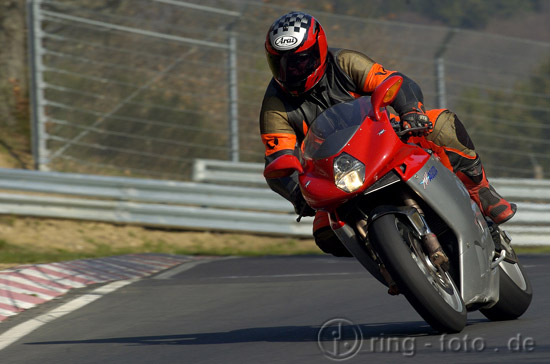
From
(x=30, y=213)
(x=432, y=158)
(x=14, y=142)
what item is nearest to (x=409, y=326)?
(x=432, y=158)

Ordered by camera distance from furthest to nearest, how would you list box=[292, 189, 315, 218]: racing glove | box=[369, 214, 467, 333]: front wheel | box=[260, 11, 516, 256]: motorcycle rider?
1. box=[260, 11, 516, 256]: motorcycle rider
2. box=[292, 189, 315, 218]: racing glove
3. box=[369, 214, 467, 333]: front wheel

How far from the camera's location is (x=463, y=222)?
16.8ft

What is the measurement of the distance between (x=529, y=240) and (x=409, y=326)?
23.6 ft

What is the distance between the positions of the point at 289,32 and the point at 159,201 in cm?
761

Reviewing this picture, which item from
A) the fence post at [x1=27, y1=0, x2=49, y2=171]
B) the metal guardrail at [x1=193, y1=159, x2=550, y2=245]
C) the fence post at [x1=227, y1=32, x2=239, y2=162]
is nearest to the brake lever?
the metal guardrail at [x1=193, y1=159, x2=550, y2=245]

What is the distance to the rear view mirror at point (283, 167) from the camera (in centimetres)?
510

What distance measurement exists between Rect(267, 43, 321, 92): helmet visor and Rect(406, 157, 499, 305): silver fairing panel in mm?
907

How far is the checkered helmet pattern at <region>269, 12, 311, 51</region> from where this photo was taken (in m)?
5.60

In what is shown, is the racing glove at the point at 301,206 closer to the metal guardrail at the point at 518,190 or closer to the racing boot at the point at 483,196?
the racing boot at the point at 483,196

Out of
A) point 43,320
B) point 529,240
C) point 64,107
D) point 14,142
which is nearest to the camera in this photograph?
point 43,320

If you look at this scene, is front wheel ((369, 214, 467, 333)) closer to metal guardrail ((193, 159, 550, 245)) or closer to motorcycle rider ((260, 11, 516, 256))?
motorcycle rider ((260, 11, 516, 256))

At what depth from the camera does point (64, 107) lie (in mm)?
14141

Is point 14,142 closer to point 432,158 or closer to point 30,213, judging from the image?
point 30,213

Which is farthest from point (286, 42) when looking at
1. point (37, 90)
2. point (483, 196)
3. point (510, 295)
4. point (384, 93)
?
point (37, 90)
